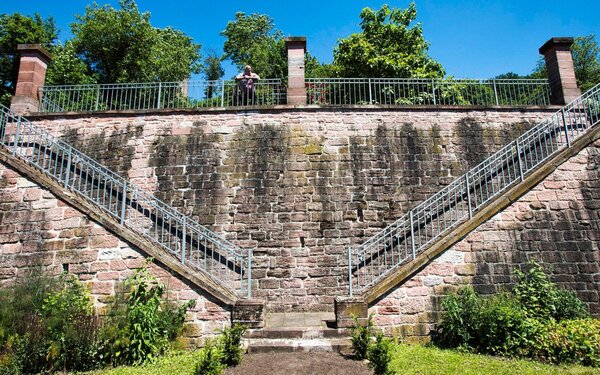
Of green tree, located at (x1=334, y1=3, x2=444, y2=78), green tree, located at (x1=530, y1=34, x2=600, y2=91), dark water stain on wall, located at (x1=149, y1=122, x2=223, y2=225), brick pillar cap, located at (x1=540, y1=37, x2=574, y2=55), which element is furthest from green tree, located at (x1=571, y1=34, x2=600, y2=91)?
dark water stain on wall, located at (x1=149, y1=122, x2=223, y2=225)

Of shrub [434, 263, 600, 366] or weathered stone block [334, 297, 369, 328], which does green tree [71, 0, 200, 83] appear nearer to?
weathered stone block [334, 297, 369, 328]

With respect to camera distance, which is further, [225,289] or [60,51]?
[60,51]

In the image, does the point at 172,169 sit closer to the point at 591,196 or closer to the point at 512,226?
the point at 512,226

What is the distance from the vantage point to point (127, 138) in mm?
12133

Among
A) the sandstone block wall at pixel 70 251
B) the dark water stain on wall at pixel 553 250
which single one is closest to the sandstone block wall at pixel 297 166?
the sandstone block wall at pixel 70 251

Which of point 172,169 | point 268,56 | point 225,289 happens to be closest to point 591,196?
point 225,289

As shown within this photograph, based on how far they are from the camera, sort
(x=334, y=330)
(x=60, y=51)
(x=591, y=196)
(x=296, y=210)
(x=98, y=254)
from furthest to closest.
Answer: (x=60, y=51) → (x=296, y=210) → (x=591, y=196) → (x=98, y=254) → (x=334, y=330)

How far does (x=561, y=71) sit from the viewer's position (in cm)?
1279

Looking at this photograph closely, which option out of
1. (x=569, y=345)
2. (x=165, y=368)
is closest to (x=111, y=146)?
(x=165, y=368)

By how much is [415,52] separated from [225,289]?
679 inches

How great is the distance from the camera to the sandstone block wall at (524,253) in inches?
308

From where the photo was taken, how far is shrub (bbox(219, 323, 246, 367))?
6.39 m

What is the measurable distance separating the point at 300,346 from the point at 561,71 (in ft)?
39.3

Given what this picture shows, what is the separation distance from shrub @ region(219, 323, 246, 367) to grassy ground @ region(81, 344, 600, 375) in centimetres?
55
